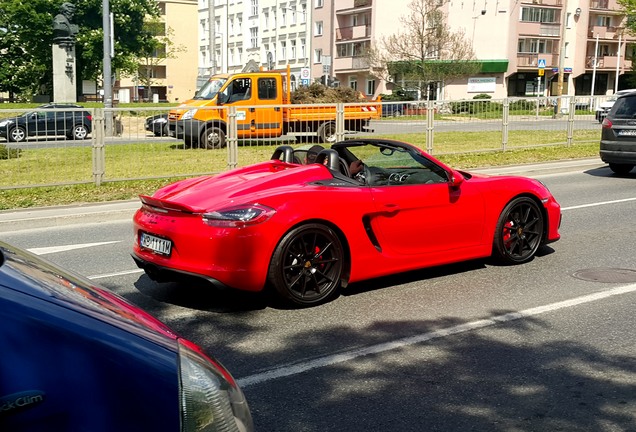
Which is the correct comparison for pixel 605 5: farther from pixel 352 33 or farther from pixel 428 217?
pixel 428 217

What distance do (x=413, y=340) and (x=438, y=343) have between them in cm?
18

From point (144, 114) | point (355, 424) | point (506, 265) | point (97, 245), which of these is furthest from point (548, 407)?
point (144, 114)

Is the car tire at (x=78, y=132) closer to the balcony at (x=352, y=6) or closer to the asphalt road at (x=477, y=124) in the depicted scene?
the asphalt road at (x=477, y=124)

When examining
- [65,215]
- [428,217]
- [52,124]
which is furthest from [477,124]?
[428,217]

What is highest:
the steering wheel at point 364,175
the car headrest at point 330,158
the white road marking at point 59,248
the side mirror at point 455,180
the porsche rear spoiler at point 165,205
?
the car headrest at point 330,158

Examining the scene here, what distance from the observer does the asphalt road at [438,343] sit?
4262 mm

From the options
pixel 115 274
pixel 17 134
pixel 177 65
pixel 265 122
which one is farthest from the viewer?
pixel 177 65

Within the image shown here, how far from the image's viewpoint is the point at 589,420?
13.7 ft

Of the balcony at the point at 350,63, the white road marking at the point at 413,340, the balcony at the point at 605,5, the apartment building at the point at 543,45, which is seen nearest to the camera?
the white road marking at the point at 413,340

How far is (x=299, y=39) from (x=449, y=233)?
78034 mm

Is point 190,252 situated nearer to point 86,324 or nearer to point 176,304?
point 176,304

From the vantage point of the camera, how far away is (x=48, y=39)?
2477 inches

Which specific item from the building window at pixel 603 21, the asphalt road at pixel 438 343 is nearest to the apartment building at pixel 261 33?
the building window at pixel 603 21

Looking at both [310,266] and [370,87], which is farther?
[370,87]
